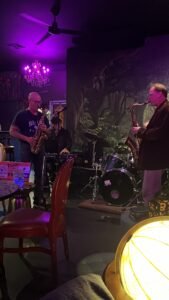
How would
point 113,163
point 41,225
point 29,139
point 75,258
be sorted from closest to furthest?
point 41,225
point 75,258
point 29,139
point 113,163

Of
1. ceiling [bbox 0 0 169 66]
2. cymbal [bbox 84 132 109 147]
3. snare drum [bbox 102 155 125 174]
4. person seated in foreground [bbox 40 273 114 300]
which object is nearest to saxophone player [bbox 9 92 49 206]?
snare drum [bbox 102 155 125 174]

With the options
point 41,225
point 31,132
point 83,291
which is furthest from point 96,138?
point 83,291

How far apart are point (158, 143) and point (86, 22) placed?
3089 millimetres

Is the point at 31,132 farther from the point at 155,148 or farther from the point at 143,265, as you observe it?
the point at 143,265

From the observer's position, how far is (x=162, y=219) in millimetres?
685

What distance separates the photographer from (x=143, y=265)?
1.97 feet

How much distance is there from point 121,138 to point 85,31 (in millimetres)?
2145

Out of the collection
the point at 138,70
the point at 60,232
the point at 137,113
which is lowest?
the point at 60,232

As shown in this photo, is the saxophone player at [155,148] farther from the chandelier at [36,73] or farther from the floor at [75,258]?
the chandelier at [36,73]

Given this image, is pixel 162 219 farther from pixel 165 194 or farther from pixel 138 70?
pixel 138 70

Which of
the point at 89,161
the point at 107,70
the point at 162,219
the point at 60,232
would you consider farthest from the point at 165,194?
the point at 107,70

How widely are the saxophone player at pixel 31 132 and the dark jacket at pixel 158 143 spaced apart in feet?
5.24

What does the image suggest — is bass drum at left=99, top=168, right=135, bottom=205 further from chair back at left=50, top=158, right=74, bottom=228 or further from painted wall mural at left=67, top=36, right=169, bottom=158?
chair back at left=50, top=158, right=74, bottom=228

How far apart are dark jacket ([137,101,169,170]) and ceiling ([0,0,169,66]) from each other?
201cm
